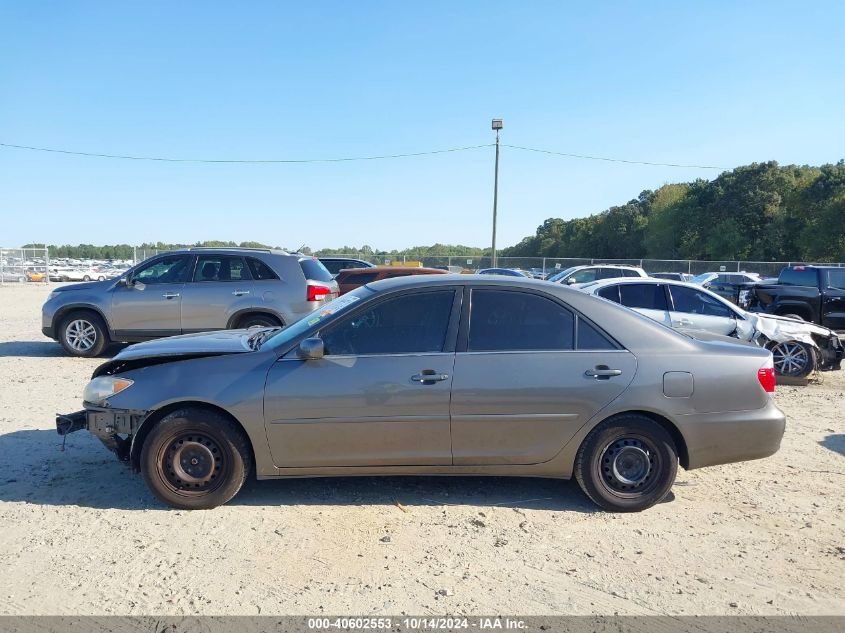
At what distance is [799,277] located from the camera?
1300 cm

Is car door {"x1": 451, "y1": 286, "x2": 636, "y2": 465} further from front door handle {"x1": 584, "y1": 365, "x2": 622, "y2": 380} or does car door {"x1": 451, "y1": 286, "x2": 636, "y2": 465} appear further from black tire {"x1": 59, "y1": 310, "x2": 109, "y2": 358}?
black tire {"x1": 59, "y1": 310, "x2": 109, "y2": 358}

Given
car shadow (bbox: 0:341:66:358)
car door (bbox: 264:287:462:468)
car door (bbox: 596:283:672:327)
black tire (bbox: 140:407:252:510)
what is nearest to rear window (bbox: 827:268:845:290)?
car door (bbox: 596:283:672:327)

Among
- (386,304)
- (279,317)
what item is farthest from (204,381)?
(279,317)

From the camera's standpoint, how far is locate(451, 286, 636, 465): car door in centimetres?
407

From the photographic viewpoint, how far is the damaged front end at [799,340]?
28.7ft

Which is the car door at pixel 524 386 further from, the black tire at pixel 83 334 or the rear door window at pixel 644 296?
the black tire at pixel 83 334

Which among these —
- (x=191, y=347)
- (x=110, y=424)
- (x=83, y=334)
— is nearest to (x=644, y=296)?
(x=191, y=347)

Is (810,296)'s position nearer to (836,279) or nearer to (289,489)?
(836,279)

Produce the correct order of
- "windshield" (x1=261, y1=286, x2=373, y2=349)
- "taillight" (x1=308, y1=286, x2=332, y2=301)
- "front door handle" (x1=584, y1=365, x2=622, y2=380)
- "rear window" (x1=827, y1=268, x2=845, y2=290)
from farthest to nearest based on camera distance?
"rear window" (x1=827, y1=268, x2=845, y2=290)
"taillight" (x1=308, y1=286, x2=332, y2=301)
"windshield" (x1=261, y1=286, x2=373, y2=349)
"front door handle" (x1=584, y1=365, x2=622, y2=380)

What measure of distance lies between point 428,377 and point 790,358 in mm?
7198

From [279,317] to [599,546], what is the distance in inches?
264

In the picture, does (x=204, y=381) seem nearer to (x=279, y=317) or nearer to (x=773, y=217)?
(x=279, y=317)

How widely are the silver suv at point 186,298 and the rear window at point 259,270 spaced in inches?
0.6

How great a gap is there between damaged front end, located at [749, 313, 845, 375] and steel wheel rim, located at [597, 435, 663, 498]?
5.54m
